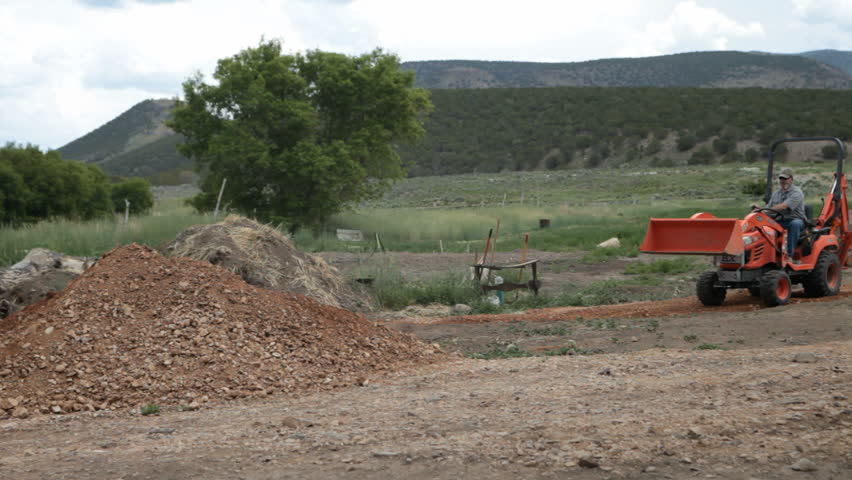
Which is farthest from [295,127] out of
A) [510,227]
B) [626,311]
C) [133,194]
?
[626,311]

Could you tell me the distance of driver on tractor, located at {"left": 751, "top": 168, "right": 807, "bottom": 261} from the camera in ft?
41.8

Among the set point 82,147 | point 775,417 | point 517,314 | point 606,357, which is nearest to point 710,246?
point 517,314

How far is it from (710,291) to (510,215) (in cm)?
2190

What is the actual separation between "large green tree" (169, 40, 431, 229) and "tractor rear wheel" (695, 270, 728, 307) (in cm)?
1724

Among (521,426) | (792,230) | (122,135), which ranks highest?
(122,135)

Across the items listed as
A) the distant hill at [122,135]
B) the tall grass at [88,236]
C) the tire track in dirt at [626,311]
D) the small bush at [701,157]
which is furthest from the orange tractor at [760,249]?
the distant hill at [122,135]

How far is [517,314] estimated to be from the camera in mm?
13516

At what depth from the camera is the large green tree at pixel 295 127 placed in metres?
28.9

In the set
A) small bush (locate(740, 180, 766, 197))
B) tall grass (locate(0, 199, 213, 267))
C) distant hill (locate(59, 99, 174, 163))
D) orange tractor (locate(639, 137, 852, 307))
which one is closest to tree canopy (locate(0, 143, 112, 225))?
tall grass (locate(0, 199, 213, 267))

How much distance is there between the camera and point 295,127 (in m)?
29.7

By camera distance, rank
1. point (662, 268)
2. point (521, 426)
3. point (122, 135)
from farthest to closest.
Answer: point (122, 135), point (662, 268), point (521, 426)

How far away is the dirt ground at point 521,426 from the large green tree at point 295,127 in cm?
2032

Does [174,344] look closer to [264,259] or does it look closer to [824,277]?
[264,259]

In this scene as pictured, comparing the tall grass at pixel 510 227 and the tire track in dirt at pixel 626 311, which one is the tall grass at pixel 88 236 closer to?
the tall grass at pixel 510 227
